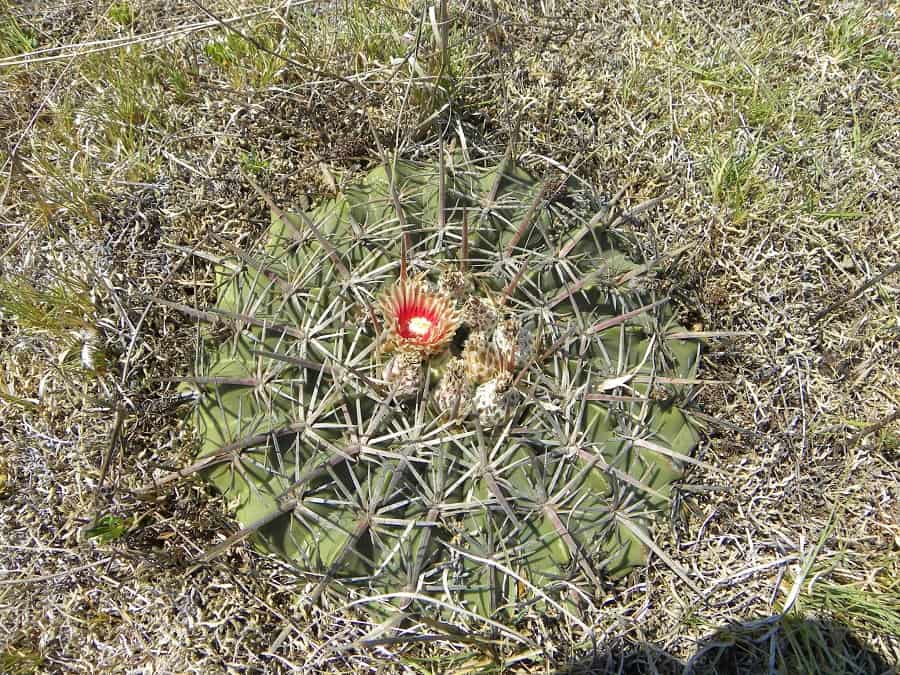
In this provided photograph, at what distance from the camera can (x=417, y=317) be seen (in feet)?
5.60

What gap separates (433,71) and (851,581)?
222cm

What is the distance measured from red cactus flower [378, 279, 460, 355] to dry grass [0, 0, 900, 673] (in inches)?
27.2

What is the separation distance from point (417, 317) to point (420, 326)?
0.04m

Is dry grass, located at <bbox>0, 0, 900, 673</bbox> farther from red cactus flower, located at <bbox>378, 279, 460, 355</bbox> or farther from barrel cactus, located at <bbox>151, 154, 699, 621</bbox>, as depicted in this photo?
red cactus flower, located at <bbox>378, 279, 460, 355</bbox>

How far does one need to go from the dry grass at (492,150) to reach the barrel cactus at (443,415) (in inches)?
9.5

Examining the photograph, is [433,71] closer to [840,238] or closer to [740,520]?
[840,238]

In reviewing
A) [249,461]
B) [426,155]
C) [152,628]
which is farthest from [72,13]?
[152,628]

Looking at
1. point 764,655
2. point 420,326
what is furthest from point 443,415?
point 764,655

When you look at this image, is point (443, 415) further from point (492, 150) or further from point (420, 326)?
point (492, 150)

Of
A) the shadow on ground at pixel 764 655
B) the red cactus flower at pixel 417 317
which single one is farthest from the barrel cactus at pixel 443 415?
the shadow on ground at pixel 764 655

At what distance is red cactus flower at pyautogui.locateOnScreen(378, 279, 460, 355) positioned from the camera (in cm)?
166

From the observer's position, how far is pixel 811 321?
2.39 m

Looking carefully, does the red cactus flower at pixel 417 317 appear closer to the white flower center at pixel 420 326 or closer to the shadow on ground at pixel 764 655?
the white flower center at pixel 420 326

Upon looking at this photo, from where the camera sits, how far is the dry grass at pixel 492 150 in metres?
1.95
